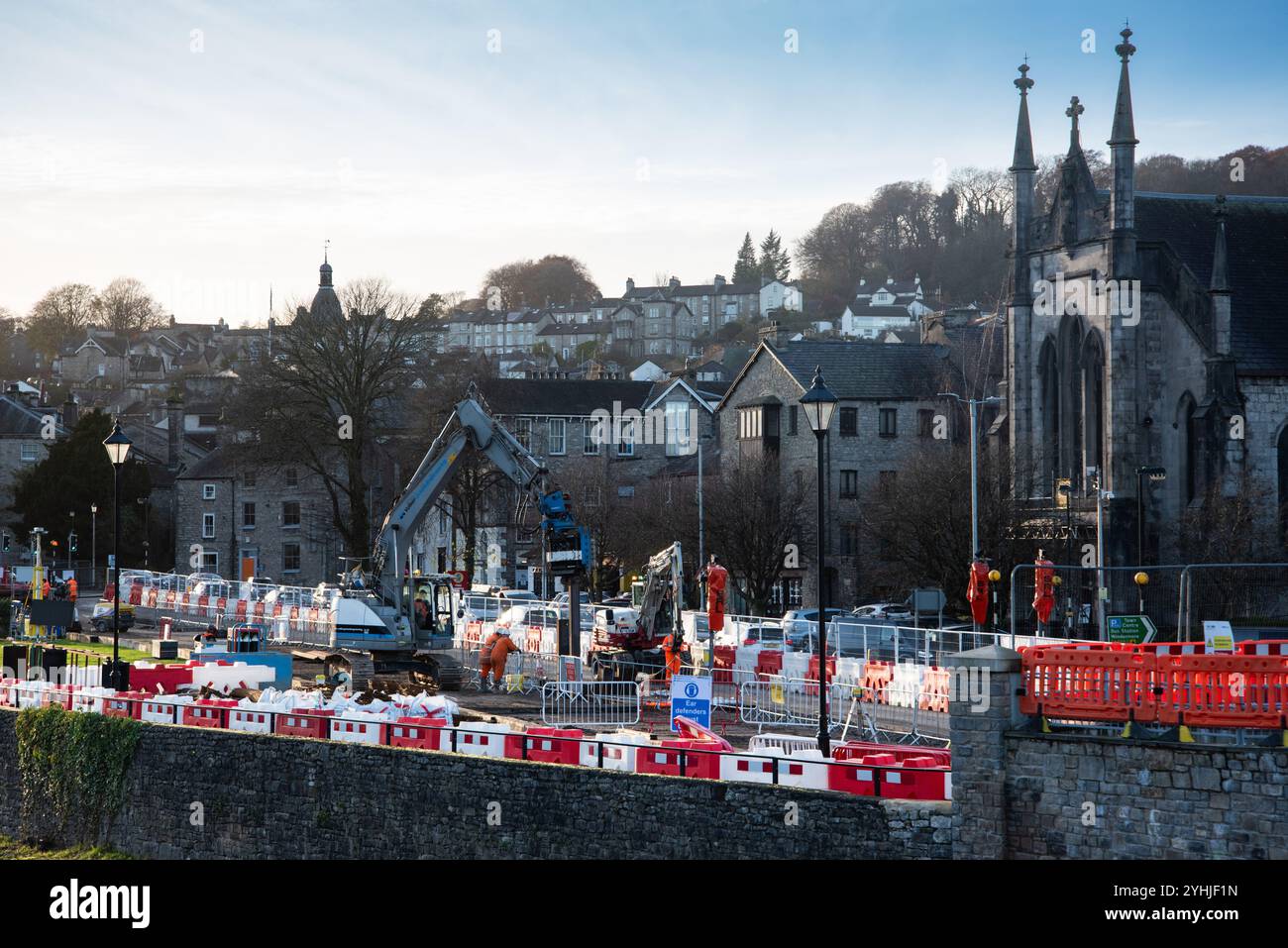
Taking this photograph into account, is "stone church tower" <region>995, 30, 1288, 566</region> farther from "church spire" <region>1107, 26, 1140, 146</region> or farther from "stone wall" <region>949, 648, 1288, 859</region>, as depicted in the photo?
"stone wall" <region>949, 648, 1288, 859</region>

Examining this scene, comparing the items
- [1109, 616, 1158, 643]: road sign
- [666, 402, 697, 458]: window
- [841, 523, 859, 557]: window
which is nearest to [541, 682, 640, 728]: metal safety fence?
[1109, 616, 1158, 643]: road sign

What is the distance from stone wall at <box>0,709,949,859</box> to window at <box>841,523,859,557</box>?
3918 centimetres

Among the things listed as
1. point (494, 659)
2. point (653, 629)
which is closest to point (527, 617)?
point (494, 659)

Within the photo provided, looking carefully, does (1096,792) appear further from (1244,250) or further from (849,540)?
(849,540)

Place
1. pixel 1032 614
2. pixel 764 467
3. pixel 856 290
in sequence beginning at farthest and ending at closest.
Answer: pixel 856 290
pixel 764 467
pixel 1032 614

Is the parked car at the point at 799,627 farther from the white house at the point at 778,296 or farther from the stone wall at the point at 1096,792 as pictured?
the white house at the point at 778,296

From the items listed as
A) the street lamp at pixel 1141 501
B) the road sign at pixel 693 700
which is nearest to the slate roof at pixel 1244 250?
the street lamp at pixel 1141 501

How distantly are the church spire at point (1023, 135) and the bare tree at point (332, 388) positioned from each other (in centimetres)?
2376

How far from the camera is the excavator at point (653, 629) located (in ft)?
118

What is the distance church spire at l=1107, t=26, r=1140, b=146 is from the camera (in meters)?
47.8

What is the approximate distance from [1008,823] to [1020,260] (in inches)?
1467
